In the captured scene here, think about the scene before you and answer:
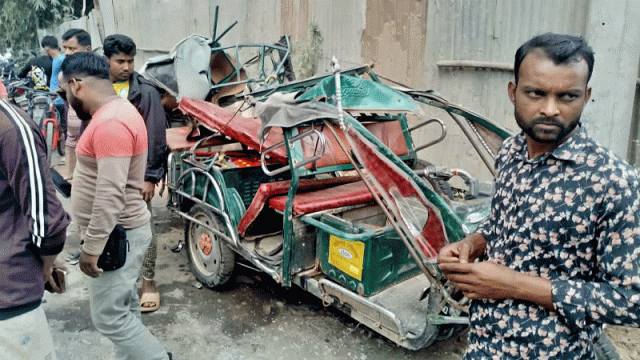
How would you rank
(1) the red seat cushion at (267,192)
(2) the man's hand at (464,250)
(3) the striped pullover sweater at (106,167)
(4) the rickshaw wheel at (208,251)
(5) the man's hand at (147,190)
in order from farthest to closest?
(4) the rickshaw wheel at (208,251)
(5) the man's hand at (147,190)
(1) the red seat cushion at (267,192)
(3) the striped pullover sweater at (106,167)
(2) the man's hand at (464,250)

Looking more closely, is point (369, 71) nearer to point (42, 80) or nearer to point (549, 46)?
point (549, 46)

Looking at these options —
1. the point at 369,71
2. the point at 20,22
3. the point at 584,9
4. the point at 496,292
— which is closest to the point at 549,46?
the point at 496,292

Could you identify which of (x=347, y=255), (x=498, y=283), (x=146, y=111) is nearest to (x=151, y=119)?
(x=146, y=111)

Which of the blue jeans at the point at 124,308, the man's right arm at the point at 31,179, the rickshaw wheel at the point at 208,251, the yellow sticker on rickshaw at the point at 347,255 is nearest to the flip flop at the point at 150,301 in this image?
the rickshaw wheel at the point at 208,251

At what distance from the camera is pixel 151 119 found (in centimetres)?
400

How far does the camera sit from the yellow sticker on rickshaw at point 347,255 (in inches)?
123

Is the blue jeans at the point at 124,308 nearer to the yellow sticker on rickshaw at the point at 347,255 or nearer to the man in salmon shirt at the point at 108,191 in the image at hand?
the man in salmon shirt at the point at 108,191

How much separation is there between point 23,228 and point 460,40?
200 inches

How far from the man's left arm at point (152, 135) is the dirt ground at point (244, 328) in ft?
2.92

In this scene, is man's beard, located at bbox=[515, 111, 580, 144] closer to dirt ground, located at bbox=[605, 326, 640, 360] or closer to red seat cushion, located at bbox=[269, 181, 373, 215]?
red seat cushion, located at bbox=[269, 181, 373, 215]

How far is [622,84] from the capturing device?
433cm

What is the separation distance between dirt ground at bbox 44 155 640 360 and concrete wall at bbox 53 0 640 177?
2.15 meters

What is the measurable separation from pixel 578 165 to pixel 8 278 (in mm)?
1936

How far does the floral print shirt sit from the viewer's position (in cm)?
128
